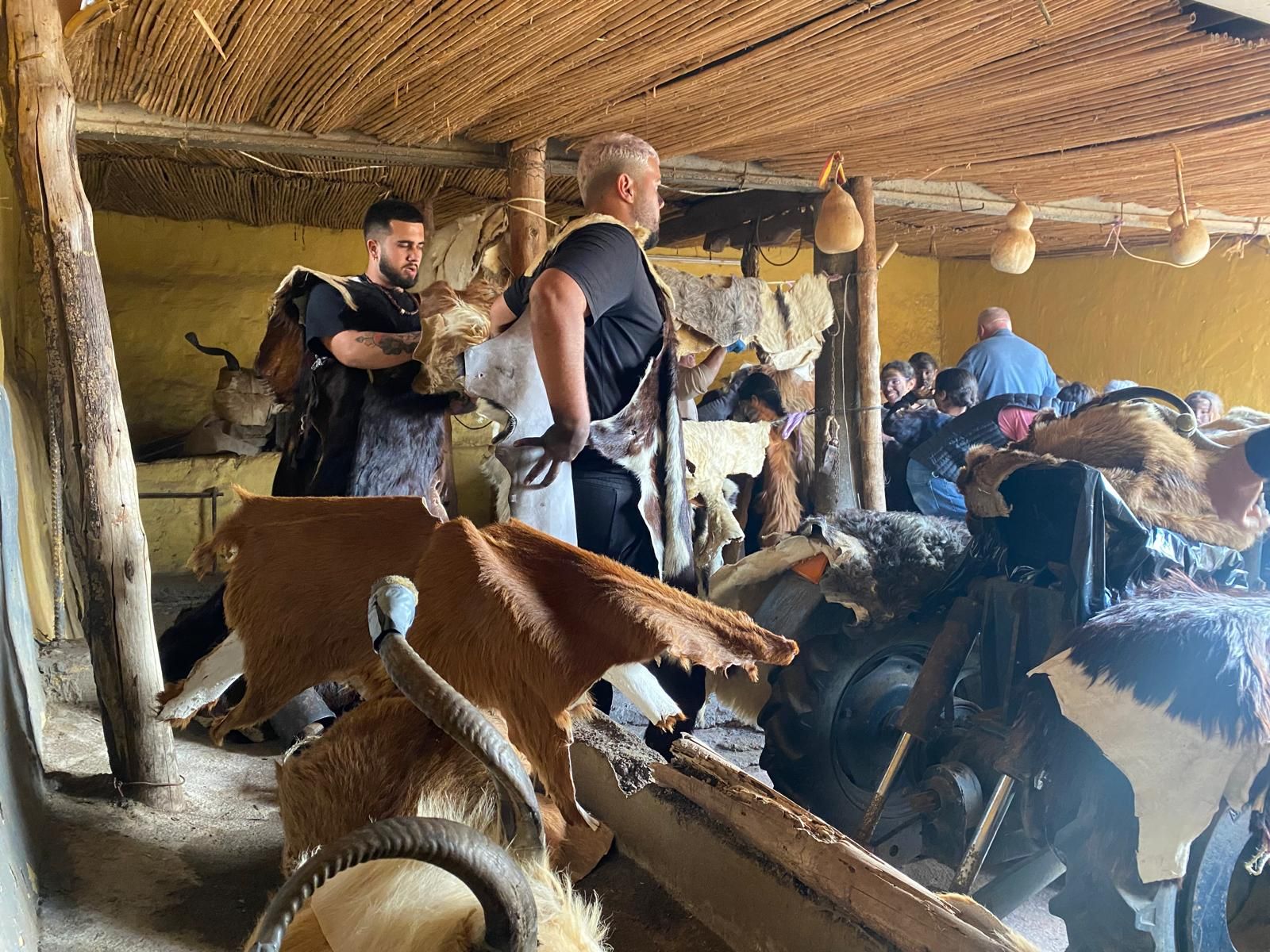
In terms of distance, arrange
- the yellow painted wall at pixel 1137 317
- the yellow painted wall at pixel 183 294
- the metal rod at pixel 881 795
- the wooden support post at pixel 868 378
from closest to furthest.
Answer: the metal rod at pixel 881 795
the wooden support post at pixel 868 378
the yellow painted wall at pixel 183 294
the yellow painted wall at pixel 1137 317

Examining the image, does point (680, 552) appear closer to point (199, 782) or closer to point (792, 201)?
point (199, 782)

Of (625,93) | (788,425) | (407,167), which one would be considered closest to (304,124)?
(407,167)

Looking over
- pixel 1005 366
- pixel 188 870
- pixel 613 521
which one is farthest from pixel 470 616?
pixel 1005 366

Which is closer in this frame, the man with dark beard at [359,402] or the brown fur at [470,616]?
the brown fur at [470,616]

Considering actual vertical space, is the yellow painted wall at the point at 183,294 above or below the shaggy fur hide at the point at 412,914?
above

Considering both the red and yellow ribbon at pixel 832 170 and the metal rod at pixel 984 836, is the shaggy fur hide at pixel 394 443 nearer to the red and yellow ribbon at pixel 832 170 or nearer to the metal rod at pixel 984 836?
the metal rod at pixel 984 836

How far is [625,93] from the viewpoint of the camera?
11.3ft

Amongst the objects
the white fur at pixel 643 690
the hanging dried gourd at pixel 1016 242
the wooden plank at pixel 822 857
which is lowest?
the wooden plank at pixel 822 857

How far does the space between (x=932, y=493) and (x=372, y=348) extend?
8.94 feet

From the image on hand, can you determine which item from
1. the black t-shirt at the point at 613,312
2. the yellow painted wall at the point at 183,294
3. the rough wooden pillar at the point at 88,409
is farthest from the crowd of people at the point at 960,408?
the yellow painted wall at the point at 183,294

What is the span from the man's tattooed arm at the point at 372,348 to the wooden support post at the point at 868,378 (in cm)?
283

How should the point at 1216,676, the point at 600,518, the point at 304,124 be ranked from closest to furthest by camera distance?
the point at 1216,676
the point at 600,518
the point at 304,124

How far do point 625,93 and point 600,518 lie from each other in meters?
1.88

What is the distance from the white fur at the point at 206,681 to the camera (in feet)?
5.10
